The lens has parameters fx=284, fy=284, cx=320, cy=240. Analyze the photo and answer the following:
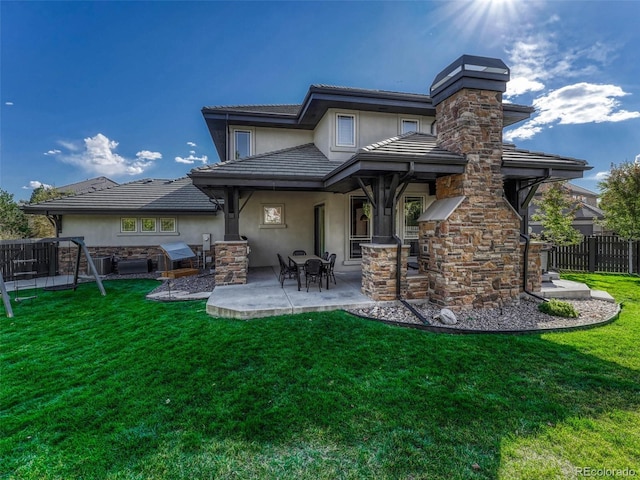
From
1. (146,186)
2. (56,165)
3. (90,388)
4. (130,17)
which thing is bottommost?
(90,388)

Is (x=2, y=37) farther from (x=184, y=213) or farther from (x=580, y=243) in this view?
(x=580, y=243)

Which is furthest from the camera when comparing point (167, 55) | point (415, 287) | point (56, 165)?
point (56, 165)

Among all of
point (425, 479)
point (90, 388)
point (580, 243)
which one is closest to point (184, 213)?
point (90, 388)

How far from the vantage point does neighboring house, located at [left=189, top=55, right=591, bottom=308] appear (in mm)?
6133

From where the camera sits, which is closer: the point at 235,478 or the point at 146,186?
the point at 235,478

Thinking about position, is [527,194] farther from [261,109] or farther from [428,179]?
[261,109]

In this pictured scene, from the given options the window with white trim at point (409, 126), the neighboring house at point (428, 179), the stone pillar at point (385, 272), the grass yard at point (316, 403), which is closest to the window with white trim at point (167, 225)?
the neighboring house at point (428, 179)

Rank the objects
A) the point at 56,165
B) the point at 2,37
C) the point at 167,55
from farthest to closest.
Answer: the point at 56,165 < the point at 167,55 < the point at 2,37

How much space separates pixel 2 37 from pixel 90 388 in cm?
1405

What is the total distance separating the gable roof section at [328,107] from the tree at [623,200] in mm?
4114

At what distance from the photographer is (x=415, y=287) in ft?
21.8

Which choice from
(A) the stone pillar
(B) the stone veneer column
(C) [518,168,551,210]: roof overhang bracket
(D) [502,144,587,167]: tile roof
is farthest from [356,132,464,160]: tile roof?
(B) the stone veneer column

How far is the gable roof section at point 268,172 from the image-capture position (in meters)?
7.74

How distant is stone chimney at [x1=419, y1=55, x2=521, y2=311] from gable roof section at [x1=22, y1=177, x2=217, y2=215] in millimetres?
10154
